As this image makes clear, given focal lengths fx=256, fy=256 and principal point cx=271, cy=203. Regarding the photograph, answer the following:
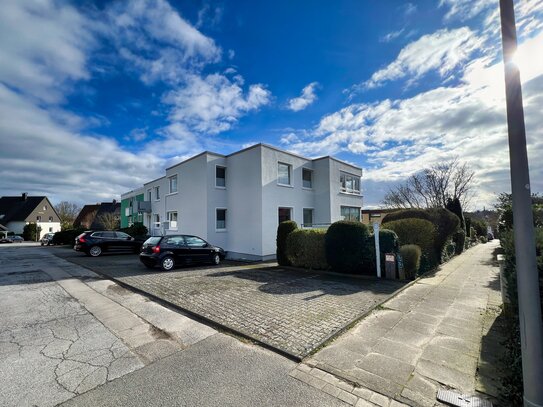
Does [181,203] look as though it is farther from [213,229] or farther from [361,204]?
[361,204]

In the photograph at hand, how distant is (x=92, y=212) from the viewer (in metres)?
58.3

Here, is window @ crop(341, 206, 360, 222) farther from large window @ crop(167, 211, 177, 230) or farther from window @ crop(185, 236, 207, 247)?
large window @ crop(167, 211, 177, 230)

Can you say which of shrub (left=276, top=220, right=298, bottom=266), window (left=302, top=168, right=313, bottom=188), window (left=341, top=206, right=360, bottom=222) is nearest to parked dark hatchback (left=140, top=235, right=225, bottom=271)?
shrub (left=276, top=220, right=298, bottom=266)

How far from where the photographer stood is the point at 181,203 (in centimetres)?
1831

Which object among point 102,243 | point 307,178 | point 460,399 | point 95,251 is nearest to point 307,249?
point 460,399

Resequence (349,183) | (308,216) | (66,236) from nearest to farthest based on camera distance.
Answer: (308,216) → (349,183) → (66,236)

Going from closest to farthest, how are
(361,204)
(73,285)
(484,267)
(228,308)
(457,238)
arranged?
(228,308) < (73,285) < (484,267) < (457,238) < (361,204)

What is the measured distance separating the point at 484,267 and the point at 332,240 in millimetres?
7997

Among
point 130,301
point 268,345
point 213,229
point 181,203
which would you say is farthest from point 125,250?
point 268,345

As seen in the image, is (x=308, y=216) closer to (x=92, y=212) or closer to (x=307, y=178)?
(x=307, y=178)

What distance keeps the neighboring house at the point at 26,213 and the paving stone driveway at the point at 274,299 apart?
6229cm

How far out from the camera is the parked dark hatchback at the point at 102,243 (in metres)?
15.9

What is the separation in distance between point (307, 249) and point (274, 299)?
15.8 ft

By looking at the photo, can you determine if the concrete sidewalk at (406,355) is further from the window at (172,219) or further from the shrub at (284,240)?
the window at (172,219)
